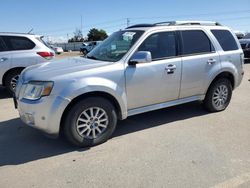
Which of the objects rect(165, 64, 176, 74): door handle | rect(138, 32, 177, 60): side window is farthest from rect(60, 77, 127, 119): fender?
rect(165, 64, 176, 74): door handle

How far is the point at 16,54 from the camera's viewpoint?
7637 millimetres

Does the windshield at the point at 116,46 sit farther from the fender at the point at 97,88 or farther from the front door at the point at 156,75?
the fender at the point at 97,88

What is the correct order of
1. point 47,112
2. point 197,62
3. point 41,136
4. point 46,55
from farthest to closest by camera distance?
point 46,55, point 197,62, point 41,136, point 47,112

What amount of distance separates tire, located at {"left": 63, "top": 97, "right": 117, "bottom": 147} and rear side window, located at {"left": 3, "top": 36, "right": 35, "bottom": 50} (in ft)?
14.6

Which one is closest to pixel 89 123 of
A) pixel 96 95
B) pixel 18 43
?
pixel 96 95

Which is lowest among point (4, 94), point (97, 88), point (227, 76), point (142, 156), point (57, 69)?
point (142, 156)

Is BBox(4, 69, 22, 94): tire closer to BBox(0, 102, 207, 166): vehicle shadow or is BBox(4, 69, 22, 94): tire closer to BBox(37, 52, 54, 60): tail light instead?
BBox(37, 52, 54, 60): tail light

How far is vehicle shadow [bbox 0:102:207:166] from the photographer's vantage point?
160 inches

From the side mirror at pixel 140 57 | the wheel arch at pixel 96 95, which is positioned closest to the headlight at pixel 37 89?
the wheel arch at pixel 96 95

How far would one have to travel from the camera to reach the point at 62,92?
3.93 metres

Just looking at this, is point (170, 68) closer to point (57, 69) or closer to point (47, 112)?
point (57, 69)

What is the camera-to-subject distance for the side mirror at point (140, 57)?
14.5 feet

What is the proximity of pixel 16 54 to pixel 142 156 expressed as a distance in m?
5.22

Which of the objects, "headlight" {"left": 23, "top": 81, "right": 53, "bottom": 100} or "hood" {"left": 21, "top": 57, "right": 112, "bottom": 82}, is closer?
"headlight" {"left": 23, "top": 81, "right": 53, "bottom": 100}
